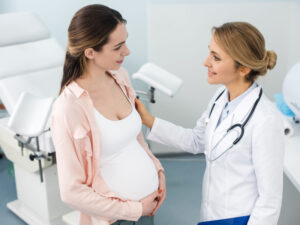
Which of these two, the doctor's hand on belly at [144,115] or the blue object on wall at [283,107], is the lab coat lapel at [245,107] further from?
the blue object on wall at [283,107]

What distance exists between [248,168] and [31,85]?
1500 millimetres

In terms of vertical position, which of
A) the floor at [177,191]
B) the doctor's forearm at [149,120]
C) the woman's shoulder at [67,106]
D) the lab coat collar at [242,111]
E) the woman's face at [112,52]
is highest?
the woman's face at [112,52]

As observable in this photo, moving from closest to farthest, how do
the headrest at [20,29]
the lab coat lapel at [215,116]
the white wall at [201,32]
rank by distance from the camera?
the lab coat lapel at [215,116] → the headrest at [20,29] → the white wall at [201,32]

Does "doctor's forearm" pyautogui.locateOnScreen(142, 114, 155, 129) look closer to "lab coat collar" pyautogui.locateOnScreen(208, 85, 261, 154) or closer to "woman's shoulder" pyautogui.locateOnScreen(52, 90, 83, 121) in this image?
"lab coat collar" pyautogui.locateOnScreen(208, 85, 261, 154)

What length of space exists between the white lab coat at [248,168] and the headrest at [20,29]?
Answer: 1.54 m

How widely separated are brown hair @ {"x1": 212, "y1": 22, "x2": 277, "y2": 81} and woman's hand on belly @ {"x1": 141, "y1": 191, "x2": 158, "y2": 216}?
0.55 meters

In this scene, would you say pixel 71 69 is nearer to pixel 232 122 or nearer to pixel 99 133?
pixel 99 133

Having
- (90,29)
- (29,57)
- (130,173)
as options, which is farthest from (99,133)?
(29,57)

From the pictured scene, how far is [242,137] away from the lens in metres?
1.39

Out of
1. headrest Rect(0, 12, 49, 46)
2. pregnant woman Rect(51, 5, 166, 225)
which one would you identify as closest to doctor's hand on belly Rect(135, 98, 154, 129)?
pregnant woman Rect(51, 5, 166, 225)

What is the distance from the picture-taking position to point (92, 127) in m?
1.34

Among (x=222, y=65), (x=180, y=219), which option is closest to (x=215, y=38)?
(x=222, y=65)

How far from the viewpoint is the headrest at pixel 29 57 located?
2.52 meters

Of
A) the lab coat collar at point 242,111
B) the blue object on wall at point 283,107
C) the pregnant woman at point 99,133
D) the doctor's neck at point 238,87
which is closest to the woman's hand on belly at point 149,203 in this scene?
the pregnant woman at point 99,133
